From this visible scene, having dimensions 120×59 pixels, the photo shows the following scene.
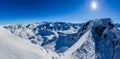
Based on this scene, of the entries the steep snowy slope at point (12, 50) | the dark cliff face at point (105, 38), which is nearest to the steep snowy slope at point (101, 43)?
the dark cliff face at point (105, 38)

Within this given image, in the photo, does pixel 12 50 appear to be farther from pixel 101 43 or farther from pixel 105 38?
pixel 105 38

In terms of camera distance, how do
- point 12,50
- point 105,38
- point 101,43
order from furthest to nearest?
point 105,38, point 101,43, point 12,50

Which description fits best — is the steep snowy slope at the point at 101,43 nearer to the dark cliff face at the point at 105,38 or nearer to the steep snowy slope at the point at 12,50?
the dark cliff face at the point at 105,38

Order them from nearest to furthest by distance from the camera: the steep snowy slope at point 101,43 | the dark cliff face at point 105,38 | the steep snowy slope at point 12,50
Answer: the steep snowy slope at point 12,50, the steep snowy slope at point 101,43, the dark cliff face at point 105,38

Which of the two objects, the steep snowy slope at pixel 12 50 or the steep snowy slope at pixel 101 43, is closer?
the steep snowy slope at pixel 12 50

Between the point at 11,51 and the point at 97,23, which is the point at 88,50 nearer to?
the point at 97,23

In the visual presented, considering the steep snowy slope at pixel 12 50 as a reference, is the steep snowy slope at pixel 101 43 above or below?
below

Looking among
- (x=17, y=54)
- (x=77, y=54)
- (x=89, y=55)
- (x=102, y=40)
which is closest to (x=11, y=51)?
(x=17, y=54)

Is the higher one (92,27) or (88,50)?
(92,27)

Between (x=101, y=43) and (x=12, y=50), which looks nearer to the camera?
(x=12, y=50)

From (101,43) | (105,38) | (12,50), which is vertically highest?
(12,50)

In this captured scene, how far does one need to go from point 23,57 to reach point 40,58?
8.41 ft

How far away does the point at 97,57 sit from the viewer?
161ft

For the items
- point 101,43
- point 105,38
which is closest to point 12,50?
point 101,43
